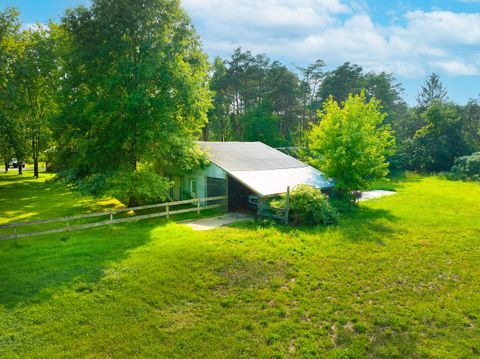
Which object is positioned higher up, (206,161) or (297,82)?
(297,82)

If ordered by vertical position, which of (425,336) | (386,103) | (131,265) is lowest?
(425,336)

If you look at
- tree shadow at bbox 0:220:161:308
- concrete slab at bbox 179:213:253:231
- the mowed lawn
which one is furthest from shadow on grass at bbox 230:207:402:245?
tree shadow at bbox 0:220:161:308

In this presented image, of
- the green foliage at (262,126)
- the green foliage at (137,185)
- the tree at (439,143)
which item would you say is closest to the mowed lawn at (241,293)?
the green foliage at (137,185)

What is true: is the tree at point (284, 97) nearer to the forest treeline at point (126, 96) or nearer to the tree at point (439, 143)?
the tree at point (439, 143)

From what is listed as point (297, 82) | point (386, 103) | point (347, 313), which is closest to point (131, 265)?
point (347, 313)

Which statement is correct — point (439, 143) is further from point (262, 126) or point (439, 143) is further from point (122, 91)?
point (122, 91)

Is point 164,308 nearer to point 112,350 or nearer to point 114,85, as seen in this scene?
point 112,350

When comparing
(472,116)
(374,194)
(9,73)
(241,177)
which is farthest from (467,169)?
(9,73)
